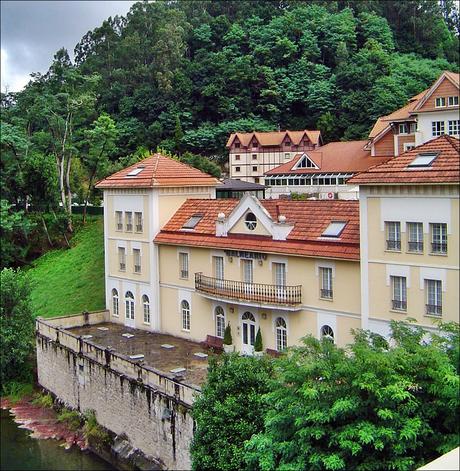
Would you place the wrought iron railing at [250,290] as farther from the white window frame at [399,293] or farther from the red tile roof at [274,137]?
the red tile roof at [274,137]

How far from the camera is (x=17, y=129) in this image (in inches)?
1993

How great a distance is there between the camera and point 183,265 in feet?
107

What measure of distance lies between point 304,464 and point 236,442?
380cm

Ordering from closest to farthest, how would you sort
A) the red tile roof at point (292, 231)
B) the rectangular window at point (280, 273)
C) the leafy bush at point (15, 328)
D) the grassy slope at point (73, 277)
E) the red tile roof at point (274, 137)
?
the red tile roof at point (292, 231) → the rectangular window at point (280, 273) → the leafy bush at point (15, 328) → the grassy slope at point (73, 277) → the red tile roof at point (274, 137)

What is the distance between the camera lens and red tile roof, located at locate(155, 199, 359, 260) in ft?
83.7

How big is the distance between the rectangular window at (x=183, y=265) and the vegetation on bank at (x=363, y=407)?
49.2ft

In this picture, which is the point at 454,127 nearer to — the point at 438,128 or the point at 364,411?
the point at 438,128

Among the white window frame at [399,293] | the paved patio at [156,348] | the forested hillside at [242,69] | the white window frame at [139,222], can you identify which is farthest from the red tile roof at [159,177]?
the forested hillside at [242,69]

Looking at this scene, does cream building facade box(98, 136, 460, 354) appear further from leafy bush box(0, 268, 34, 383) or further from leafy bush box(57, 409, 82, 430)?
leafy bush box(57, 409, 82, 430)

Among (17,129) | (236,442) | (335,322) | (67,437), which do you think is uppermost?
(17,129)

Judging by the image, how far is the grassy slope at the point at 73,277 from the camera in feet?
135

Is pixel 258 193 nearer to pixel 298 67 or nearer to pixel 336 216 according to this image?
pixel 336 216

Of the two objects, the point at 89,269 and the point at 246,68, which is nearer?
the point at 89,269

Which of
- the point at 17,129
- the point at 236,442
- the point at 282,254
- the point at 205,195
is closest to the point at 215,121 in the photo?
the point at 17,129
